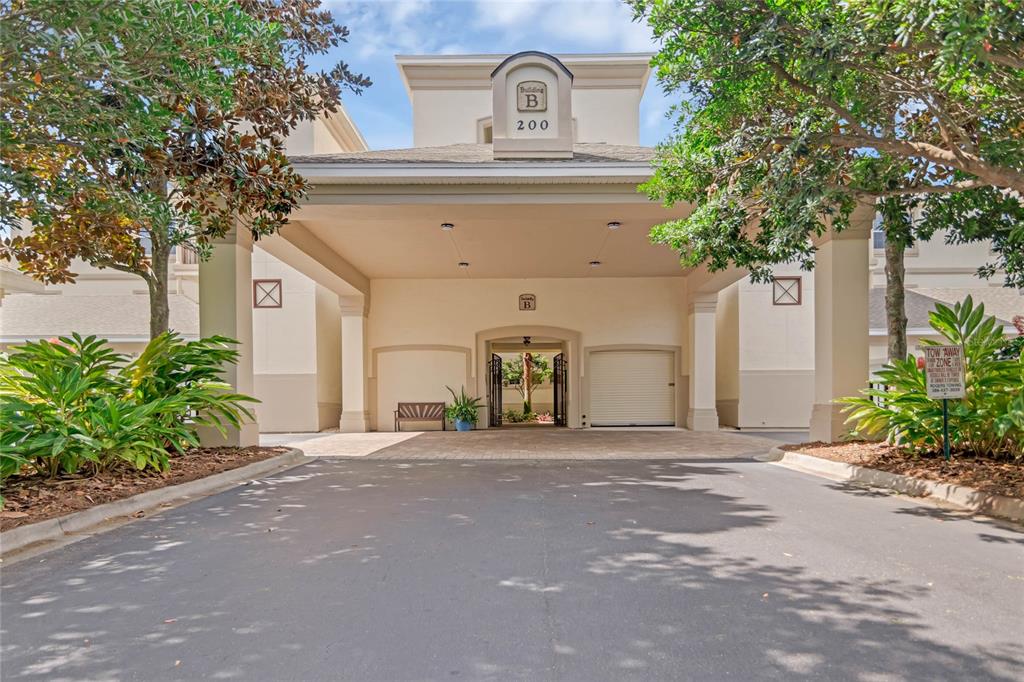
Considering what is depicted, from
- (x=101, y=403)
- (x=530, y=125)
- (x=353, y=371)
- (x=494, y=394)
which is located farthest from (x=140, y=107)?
(x=494, y=394)

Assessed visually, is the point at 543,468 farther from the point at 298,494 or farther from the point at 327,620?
the point at 327,620

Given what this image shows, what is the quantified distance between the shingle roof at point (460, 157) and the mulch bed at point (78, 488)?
4920mm

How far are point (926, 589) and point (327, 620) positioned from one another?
3.44 m

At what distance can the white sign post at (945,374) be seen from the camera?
6.93 metres

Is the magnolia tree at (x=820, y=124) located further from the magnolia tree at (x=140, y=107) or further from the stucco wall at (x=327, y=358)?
the stucco wall at (x=327, y=358)

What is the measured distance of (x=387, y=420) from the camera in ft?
58.3

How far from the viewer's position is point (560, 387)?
65.1 ft

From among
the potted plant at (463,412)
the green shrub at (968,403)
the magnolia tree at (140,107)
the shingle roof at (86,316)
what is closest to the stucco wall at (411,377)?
the potted plant at (463,412)

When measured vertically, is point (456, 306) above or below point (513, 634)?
above

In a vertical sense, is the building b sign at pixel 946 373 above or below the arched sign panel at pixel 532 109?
below

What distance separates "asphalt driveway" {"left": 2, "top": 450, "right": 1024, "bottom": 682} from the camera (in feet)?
9.37

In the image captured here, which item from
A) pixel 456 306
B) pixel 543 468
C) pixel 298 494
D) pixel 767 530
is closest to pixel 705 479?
pixel 543 468

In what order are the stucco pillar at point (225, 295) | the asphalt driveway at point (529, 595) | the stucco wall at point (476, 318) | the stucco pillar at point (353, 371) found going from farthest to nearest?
the stucco wall at point (476, 318), the stucco pillar at point (353, 371), the stucco pillar at point (225, 295), the asphalt driveway at point (529, 595)

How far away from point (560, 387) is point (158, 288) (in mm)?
12514
